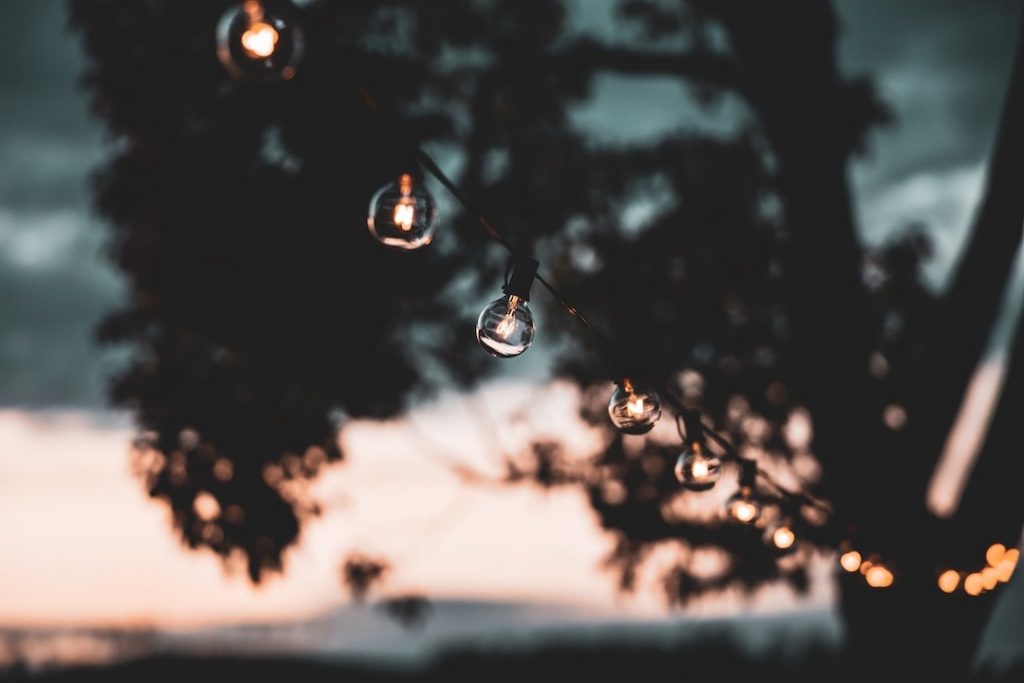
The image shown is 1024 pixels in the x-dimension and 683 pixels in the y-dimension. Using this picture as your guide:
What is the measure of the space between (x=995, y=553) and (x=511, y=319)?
6.16m

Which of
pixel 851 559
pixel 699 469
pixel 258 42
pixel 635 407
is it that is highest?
pixel 851 559

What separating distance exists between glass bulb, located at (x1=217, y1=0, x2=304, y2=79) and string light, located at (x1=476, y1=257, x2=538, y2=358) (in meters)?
0.95

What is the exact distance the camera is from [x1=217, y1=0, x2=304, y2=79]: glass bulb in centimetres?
134

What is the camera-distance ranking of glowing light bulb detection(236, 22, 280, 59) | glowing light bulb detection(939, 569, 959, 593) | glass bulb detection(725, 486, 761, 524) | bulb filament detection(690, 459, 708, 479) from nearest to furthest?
glowing light bulb detection(236, 22, 280, 59)
bulb filament detection(690, 459, 708, 479)
glass bulb detection(725, 486, 761, 524)
glowing light bulb detection(939, 569, 959, 593)

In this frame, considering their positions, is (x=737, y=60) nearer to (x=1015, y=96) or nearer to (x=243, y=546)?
(x=1015, y=96)

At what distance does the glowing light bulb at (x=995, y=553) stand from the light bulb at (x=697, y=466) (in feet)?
14.5

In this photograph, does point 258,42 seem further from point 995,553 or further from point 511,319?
point 995,553

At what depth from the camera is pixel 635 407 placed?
280cm

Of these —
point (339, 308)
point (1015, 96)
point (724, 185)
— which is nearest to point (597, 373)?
point (724, 185)

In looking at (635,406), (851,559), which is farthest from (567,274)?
(635,406)

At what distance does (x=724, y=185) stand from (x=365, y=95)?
27.8 feet

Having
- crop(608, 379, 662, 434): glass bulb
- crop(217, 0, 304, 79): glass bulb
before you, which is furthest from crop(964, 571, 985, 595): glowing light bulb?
crop(217, 0, 304, 79): glass bulb

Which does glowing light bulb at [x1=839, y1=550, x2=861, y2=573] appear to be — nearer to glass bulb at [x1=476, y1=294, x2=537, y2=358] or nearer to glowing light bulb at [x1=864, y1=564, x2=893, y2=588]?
glowing light bulb at [x1=864, y1=564, x2=893, y2=588]

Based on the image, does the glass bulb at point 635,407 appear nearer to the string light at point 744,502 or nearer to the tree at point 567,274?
the string light at point 744,502
